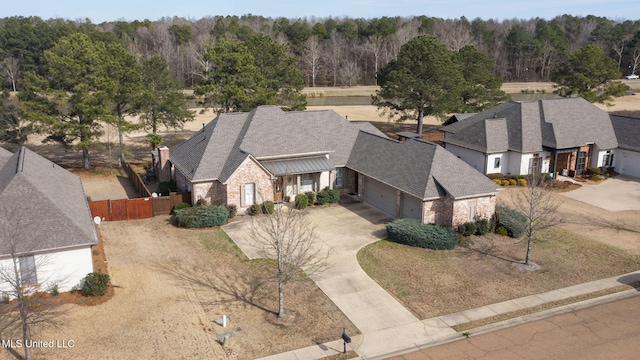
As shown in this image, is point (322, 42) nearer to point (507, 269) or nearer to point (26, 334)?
point (507, 269)

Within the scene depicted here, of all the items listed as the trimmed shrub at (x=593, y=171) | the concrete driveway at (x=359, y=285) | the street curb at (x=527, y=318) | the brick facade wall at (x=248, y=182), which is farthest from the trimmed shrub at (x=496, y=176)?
the brick facade wall at (x=248, y=182)

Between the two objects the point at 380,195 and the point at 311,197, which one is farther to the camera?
the point at 311,197

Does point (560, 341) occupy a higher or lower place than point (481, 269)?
lower

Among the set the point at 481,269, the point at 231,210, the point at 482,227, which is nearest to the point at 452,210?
the point at 482,227

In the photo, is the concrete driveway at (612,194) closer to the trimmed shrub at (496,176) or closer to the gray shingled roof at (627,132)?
the gray shingled roof at (627,132)

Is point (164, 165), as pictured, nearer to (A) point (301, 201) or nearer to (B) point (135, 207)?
(B) point (135, 207)

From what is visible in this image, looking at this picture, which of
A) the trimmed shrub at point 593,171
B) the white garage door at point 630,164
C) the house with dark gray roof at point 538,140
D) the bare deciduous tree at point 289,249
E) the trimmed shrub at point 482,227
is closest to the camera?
the bare deciduous tree at point 289,249

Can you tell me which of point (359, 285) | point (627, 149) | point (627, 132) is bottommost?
point (359, 285)
